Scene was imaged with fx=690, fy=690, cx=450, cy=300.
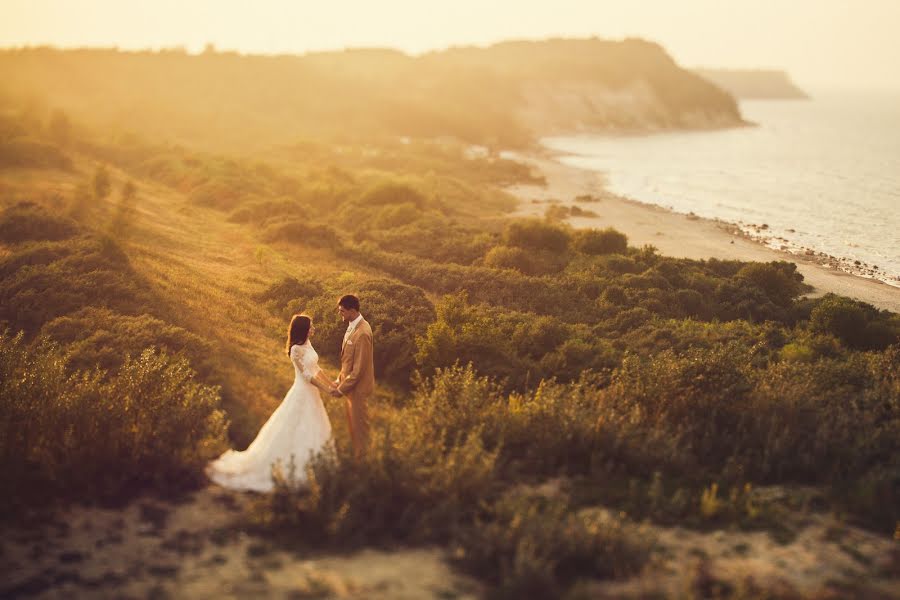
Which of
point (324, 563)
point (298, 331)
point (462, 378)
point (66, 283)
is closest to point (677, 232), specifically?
point (462, 378)

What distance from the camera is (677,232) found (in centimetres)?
3888

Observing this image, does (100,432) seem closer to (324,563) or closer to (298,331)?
(298,331)

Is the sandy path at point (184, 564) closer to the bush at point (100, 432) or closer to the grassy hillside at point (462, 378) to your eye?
the grassy hillside at point (462, 378)

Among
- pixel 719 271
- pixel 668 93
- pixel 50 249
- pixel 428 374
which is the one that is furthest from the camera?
pixel 668 93

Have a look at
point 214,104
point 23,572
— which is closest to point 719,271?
point 23,572

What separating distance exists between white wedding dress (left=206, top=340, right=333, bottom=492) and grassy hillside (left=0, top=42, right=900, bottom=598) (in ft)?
0.87

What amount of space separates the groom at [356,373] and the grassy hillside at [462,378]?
1.25ft

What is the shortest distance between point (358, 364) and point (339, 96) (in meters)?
90.5

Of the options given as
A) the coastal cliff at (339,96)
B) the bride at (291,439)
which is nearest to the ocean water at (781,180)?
the coastal cliff at (339,96)

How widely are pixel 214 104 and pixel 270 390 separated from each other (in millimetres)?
77873

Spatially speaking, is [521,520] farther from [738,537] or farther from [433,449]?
[738,537]

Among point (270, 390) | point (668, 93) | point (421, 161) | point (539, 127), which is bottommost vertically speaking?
point (270, 390)

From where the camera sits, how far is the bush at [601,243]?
87.3ft

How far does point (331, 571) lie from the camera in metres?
6.51
